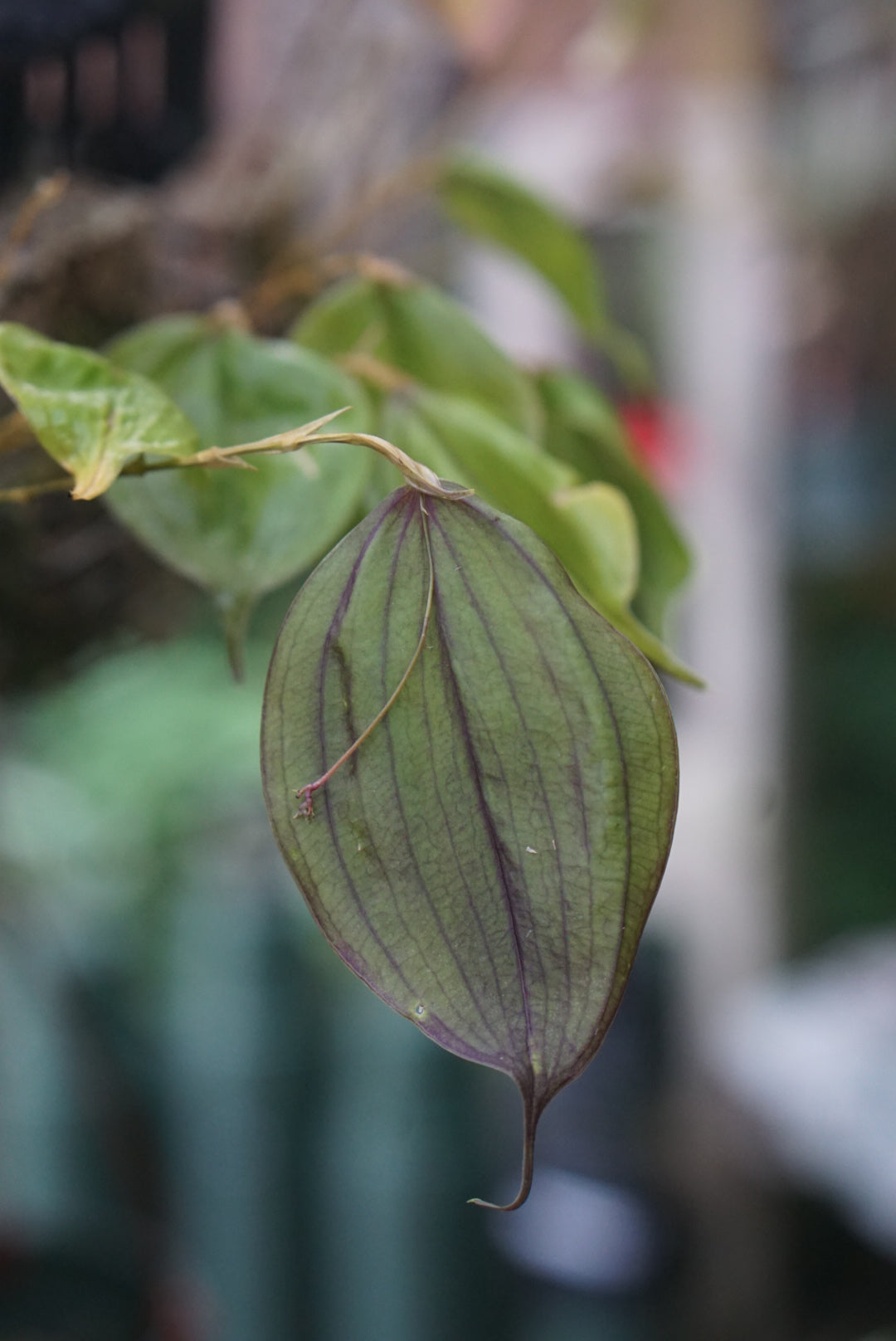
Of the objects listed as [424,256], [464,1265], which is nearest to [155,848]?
[464,1265]

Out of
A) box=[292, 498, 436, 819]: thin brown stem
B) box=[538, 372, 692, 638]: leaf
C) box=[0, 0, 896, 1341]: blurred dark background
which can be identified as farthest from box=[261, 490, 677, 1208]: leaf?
box=[0, 0, 896, 1341]: blurred dark background

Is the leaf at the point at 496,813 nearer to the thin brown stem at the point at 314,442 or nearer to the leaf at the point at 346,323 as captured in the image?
the thin brown stem at the point at 314,442

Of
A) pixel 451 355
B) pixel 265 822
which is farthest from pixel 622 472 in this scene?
pixel 265 822

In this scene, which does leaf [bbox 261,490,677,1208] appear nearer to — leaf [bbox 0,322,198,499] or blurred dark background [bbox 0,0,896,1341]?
leaf [bbox 0,322,198,499]

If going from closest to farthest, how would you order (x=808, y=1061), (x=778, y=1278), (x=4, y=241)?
(x=4, y=241) < (x=808, y=1061) < (x=778, y=1278)

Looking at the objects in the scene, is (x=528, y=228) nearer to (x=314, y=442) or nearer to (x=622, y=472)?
(x=622, y=472)

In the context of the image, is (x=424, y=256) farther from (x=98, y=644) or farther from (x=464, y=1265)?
(x=464, y=1265)

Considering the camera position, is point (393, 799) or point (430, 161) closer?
point (393, 799)
